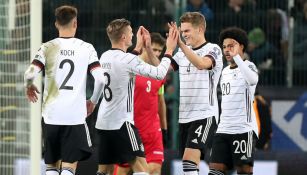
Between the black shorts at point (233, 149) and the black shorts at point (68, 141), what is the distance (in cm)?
167

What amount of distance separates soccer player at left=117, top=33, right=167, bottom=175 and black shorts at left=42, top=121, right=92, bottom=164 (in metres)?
2.01

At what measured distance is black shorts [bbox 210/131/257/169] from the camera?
11672 mm

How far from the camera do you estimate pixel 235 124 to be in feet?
38.5

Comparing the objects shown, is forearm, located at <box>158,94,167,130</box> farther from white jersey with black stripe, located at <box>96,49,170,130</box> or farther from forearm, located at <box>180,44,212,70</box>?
white jersey with black stripe, located at <box>96,49,170,130</box>

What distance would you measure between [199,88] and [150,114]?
1.18m

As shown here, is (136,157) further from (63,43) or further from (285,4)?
(285,4)

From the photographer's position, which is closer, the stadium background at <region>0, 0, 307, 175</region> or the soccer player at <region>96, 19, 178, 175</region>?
the soccer player at <region>96, 19, 178, 175</region>

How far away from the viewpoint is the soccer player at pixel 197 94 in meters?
11.8

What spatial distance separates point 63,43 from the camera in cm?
1081

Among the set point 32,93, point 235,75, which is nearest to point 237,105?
point 235,75

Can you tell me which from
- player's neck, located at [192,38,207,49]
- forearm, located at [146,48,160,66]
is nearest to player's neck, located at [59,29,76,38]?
forearm, located at [146,48,160,66]

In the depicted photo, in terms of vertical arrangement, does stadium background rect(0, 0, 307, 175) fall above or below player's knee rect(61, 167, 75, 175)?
above

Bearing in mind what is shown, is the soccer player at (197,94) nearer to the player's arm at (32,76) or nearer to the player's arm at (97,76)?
the player's arm at (97,76)

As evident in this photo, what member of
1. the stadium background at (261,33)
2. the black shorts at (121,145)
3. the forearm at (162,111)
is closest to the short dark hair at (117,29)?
the black shorts at (121,145)
